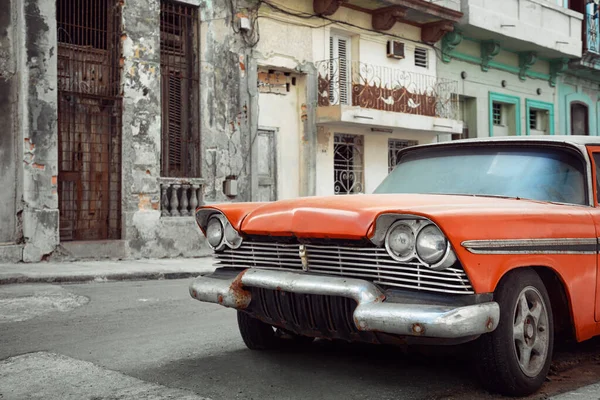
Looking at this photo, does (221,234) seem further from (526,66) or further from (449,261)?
(526,66)

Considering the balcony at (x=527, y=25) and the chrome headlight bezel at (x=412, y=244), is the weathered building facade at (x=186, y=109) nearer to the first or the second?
the balcony at (x=527, y=25)

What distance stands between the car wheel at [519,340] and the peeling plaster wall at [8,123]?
9946mm

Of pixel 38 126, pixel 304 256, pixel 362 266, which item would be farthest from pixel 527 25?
pixel 362 266

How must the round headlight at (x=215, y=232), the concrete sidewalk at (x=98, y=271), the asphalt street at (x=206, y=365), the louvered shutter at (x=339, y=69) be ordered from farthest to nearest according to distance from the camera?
1. the louvered shutter at (x=339, y=69)
2. the concrete sidewalk at (x=98, y=271)
3. the round headlight at (x=215, y=232)
4. the asphalt street at (x=206, y=365)

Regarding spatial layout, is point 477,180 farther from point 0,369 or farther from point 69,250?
point 69,250

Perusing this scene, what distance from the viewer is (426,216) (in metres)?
3.56

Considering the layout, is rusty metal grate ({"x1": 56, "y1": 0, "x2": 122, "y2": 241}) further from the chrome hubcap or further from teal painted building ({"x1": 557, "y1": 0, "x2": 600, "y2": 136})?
teal painted building ({"x1": 557, "y1": 0, "x2": 600, "y2": 136})

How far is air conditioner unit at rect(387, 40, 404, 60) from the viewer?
19109 millimetres

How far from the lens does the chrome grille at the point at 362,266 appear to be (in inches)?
142

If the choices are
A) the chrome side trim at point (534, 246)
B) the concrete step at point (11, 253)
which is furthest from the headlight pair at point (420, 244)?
the concrete step at point (11, 253)

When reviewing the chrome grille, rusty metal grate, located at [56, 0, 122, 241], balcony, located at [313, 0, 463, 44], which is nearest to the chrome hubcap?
the chrome grille

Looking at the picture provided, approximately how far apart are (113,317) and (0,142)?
6.59m

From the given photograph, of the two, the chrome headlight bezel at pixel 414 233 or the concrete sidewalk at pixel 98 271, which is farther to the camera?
the concrete sidewalk at pixel 98 271

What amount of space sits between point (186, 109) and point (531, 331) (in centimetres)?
1199
